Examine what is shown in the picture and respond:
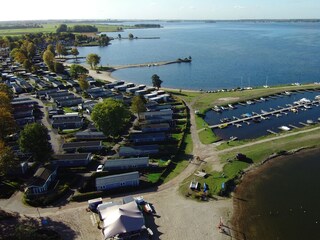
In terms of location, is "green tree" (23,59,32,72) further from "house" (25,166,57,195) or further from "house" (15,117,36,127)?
"house" (25,166,57,195)

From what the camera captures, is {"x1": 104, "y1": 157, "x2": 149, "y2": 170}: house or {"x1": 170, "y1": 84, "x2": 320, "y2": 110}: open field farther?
{"x1": 170, "y1": 84, "x2": 320, "y2": 110}: open field

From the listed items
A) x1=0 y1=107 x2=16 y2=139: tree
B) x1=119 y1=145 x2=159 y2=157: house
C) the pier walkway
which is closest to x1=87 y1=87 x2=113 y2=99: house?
x1=0 y1=107 x2=16 y2=139: tree

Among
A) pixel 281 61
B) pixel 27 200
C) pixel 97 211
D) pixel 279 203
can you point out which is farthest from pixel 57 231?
pixel 281 61

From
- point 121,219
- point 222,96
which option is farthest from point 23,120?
point 222,96

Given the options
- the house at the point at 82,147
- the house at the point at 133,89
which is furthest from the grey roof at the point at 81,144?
the house at the point at 133,89

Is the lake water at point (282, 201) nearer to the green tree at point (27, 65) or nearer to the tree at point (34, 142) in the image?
the tree at point (34, 142)

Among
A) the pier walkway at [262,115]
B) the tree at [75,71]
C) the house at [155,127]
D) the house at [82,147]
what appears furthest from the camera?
the tree at [75,71]
